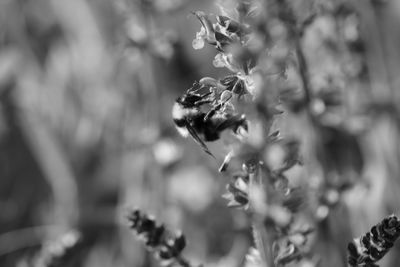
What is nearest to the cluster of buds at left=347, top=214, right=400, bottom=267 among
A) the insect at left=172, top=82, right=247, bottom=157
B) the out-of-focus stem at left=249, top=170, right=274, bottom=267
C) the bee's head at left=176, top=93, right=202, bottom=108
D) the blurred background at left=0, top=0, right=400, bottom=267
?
the out-of-focus stem at left=249, top=170, right=274, bottom=267

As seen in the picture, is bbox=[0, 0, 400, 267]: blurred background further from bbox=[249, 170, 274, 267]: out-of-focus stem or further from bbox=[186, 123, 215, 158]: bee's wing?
bbox=[249, 170, 274, 267]: out-of-focus stem

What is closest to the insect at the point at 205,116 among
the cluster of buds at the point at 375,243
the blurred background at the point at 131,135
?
the cluster of buds at the point at 375,243

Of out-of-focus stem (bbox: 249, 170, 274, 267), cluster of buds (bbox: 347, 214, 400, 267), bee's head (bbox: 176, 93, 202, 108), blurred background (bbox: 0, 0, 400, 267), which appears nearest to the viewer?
cluster of buds (bbox: 347, 214, 400, 267)

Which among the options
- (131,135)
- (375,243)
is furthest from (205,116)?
(131,135)

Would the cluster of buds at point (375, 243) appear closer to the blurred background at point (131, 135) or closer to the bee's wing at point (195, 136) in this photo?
the bee's wing at point (195, 136)

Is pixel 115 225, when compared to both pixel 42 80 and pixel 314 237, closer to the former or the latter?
pixel 42 80

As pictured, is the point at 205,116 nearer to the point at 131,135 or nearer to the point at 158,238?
the point at 158,238

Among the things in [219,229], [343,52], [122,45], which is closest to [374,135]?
[343,52]
